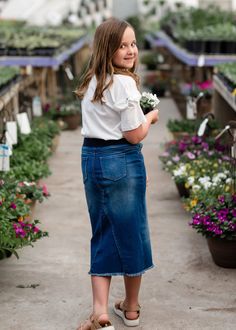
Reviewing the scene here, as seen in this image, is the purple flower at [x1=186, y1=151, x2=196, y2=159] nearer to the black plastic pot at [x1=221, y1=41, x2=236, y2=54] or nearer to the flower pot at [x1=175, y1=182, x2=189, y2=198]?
the flower pot at [x1=175, y1=182, x2=189, y2=198]

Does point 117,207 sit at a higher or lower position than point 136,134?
lower

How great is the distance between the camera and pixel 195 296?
15.1 feet

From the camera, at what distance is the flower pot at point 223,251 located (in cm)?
493

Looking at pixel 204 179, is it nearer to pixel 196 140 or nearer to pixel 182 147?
pixel 182 147

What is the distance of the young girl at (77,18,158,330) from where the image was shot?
3770 millimetres

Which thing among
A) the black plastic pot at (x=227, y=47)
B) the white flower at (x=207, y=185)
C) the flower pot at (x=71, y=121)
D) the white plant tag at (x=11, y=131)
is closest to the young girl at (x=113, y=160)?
the white flower at (x=207, y=185)

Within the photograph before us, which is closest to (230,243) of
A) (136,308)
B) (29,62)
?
(136,308)

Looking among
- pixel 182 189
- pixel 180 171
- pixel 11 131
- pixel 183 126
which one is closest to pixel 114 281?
pixel 11 131

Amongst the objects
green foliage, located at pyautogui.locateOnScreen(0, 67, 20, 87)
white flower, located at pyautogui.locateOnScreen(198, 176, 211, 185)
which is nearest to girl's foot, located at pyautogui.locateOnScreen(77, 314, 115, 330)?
white flower, located at pyautogui.locateOnScreen(198, 176, 211, 185)

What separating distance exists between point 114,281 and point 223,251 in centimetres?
69

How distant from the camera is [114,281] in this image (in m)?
4.87

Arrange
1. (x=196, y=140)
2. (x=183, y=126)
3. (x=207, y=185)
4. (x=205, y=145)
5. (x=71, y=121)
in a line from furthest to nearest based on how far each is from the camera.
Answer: (x=71, y=121), (x=183, y=126), (x=196, y=140), (x=205, y=145), (x=207, y=185)

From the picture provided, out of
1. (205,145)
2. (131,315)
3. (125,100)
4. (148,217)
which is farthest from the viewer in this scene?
(205,145)

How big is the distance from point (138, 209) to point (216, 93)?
5.70 meters
